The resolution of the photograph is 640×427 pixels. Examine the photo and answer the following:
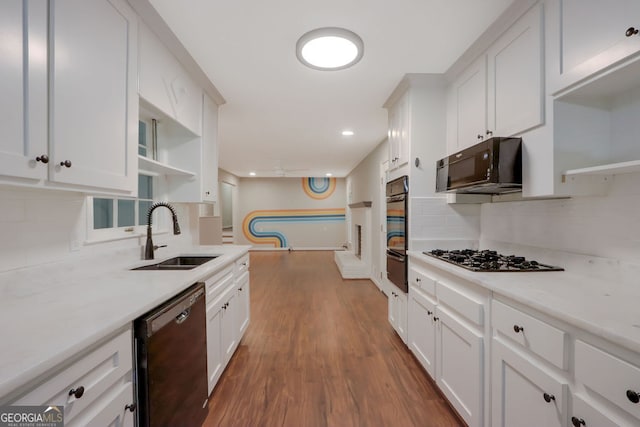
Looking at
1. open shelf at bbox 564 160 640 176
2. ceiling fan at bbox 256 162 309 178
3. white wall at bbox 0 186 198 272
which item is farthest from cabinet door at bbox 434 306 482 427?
ceiling fan at bbox 256 162 309 178

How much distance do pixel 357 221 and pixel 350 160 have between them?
1442 millimetres

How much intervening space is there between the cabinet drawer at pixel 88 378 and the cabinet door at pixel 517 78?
6.93 feet

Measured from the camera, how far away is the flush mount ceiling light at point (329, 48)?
5.52 ft

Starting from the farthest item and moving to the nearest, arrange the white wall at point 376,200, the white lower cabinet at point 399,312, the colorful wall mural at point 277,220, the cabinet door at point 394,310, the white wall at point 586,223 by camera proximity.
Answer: the colorful wall mural at point 277,220, the white wall at point 376,200, the cabinet door at point 394,310, the white lower cabinet at point 399,312, the white wall at point 586,223

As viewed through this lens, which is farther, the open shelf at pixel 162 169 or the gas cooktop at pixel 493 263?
the open shelf at pixel 162 169

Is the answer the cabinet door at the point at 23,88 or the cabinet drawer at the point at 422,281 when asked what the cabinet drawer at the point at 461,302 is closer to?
the cabinet drawer at the point at 422,281

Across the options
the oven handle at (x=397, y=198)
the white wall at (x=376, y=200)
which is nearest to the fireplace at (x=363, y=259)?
the white wall at (x=376, y=200)

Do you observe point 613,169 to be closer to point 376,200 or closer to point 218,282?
point 218,282

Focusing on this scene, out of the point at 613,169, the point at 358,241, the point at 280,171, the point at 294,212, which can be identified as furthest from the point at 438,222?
the point at 294,212

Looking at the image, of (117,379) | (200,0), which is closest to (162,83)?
(200,0)

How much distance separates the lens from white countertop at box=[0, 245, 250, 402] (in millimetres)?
639

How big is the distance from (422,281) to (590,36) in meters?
1.60

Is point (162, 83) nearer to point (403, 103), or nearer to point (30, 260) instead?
point (30, 260)

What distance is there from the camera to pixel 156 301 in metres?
1.06
